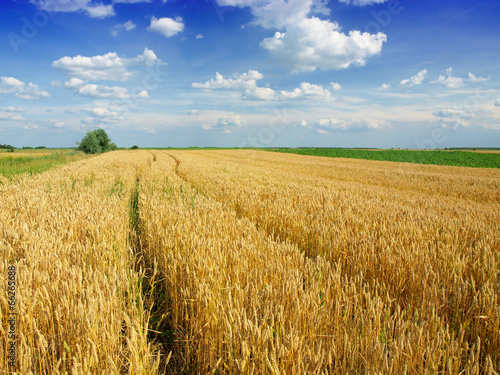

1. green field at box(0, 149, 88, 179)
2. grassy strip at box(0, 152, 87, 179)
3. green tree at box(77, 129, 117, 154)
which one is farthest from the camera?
green tree at box(77, 129, 117, 154)

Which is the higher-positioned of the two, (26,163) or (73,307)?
(26,163)

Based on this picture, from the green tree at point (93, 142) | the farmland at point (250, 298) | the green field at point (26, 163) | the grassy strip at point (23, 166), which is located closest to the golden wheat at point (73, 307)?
the farmland at point (250, 298)

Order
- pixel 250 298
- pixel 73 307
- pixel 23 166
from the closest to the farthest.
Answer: pixel 73 307, pixel 250 298, pixel 23 166

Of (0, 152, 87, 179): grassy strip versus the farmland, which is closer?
the farmland

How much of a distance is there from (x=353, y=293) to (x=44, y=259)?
2.87m

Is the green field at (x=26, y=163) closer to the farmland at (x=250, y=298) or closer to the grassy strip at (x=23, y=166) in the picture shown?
the grassy strip at (x=23, y=166)

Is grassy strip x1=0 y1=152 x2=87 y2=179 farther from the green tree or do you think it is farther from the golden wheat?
the green tree

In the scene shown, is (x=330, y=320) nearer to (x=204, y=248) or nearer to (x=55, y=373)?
(x=204, y=248)

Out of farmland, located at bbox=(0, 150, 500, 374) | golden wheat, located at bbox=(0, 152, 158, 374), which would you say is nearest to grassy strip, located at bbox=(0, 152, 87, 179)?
farmland, located at bbox=(0, 150, 500, 374)

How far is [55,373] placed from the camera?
1538 mm

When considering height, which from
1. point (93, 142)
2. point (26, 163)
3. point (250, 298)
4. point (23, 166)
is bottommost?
point (250, 298)

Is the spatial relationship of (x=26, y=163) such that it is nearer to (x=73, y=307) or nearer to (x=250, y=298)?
(x=73, y=307)

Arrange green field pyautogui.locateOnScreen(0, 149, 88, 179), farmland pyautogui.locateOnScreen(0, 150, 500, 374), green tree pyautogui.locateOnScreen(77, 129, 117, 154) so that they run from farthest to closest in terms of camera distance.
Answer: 1. green tree pyautogui.locateOnScreen(77, 129, 117, 154)
2. green field pyautogui.locateOnScreen(0, 149, 88, 179)
3. farmland pyautogui.locateOnScreen(0, 150, 500, 374)

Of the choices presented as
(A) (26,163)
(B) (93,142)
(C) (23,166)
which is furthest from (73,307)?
(B) (93,142)
